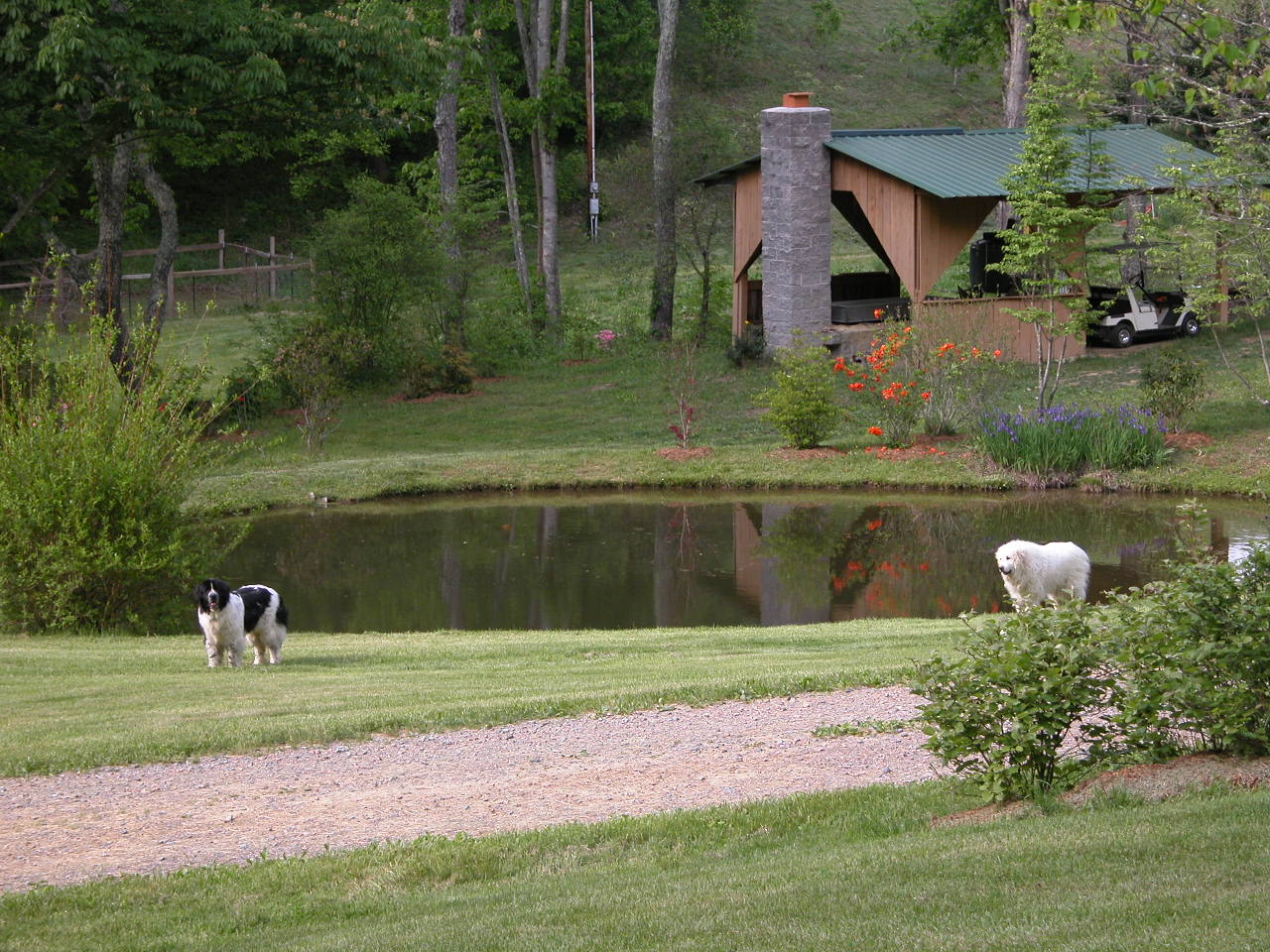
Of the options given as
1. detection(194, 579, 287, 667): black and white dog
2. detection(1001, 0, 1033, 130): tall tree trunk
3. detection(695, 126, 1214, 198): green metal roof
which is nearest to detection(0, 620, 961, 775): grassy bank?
detection(194, 579, 287, 667): black and white dog

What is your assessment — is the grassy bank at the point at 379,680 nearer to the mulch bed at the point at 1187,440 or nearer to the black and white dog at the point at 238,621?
the black and white dog at the point at 238,621

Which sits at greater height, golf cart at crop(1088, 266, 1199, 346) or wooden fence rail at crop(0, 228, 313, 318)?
wooden fence rail at crop(0, 228, 313, 318)

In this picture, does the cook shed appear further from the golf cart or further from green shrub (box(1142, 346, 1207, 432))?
green shrub (box(1142, 346, 1207, 432))

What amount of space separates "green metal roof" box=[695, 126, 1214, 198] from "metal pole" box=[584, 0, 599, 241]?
56.3 feet

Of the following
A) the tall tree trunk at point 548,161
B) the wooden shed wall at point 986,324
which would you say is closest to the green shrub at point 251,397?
the tall tree trunk at point 548,161

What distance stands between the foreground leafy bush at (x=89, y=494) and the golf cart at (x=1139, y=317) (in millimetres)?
20892

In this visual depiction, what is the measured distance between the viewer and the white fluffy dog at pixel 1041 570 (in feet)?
42.1

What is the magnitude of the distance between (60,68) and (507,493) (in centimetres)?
931

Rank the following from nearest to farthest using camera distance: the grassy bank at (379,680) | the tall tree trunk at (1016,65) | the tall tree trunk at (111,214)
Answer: the grassy bank at (379,680) < the tall tree trunk at (111,214) < the tall tree trunk at (1016,65)

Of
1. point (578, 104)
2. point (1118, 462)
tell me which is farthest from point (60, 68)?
point (578, 104)

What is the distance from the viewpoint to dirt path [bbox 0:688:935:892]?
7293 mm

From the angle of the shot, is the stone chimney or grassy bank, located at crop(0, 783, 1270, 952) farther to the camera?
the stone chimney

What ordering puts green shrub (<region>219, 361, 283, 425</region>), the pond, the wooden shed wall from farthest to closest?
green shrub (<region>219, 361, 283, 425</region>) → the wooden shed wall → the pond

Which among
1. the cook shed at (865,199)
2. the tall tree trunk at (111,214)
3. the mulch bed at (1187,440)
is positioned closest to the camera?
the mulch bed at (1187,440)
